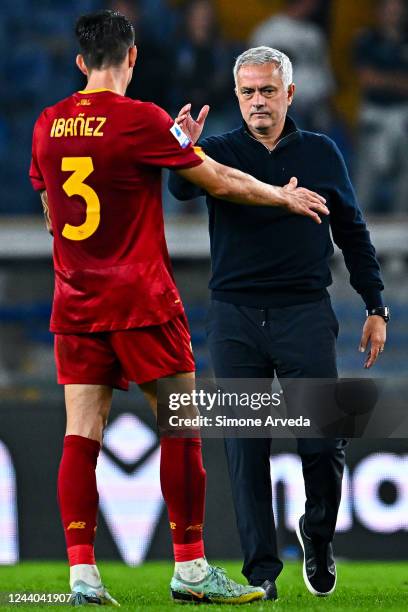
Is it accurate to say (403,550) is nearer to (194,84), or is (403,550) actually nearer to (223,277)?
(223,277)

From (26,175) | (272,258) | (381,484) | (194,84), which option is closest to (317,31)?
(194,84)

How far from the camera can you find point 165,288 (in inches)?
159

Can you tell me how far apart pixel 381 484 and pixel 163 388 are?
93.8 inches

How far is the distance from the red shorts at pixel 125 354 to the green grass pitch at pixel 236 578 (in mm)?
723

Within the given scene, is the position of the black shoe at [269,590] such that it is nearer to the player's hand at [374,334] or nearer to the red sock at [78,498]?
the red sock at [78,498]

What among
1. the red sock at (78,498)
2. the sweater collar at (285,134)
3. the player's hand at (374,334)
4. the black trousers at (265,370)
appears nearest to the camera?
the red sock at (78,498)

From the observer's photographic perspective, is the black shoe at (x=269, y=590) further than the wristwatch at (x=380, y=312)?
No

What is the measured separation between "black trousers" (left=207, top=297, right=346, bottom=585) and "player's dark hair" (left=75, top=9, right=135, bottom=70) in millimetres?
983

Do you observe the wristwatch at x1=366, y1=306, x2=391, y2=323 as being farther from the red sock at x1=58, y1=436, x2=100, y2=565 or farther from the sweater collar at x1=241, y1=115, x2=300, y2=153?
the red sock at x1=58, y1=436, x2=100, y2=565

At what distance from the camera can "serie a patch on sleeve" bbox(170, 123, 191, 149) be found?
3990 mm

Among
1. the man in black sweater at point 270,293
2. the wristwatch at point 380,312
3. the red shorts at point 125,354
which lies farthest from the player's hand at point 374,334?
the red shorts at point 125,354

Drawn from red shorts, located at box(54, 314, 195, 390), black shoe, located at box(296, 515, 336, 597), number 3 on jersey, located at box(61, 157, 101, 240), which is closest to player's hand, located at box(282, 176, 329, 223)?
red shorts, located at box(54, 314, 195, 390)

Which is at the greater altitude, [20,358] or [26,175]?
[26,175]

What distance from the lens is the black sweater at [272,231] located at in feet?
14.7
